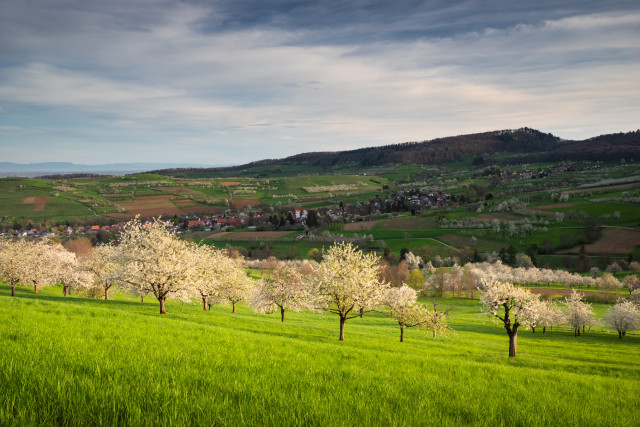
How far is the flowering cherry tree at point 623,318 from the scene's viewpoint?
66625mm

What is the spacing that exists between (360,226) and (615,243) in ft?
370

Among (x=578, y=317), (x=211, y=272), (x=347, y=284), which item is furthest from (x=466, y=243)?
(x=347, y=284)

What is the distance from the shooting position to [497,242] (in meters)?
158

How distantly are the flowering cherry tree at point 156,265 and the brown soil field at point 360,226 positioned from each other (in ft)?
469

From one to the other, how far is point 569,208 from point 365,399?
221242 mm

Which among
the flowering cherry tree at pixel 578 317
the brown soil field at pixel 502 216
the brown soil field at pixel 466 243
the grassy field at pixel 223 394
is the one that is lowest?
the flowering cherry tree at pixel 578 317

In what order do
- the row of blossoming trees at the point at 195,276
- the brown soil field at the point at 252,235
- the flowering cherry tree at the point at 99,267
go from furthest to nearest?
the brown soil field at the point at 252,235 → the flowering cherry tree at the point at 99,267 → the row of blossoming trees at the point at 195,276

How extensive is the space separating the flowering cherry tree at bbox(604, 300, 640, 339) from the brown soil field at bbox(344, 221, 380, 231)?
115 meters

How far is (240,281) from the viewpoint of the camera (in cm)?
6128

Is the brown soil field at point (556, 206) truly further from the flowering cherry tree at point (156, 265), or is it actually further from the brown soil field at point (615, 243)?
the flowering cherry tree at point (156, 265)

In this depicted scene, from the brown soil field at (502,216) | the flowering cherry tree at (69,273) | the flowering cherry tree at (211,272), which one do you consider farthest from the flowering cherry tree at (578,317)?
the brown soil field at (502,216)

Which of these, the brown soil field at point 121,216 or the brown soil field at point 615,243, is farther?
the brown soil field at point 121,216

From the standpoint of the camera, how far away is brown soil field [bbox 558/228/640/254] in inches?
5536

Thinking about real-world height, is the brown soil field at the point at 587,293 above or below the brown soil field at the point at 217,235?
below
